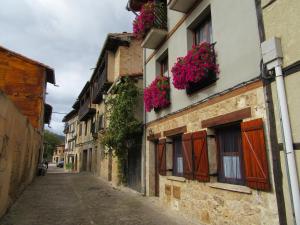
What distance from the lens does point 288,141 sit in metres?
4.14

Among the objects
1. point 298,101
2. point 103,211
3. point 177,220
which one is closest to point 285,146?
point 298,101

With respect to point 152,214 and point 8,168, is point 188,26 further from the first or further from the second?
point 8,168

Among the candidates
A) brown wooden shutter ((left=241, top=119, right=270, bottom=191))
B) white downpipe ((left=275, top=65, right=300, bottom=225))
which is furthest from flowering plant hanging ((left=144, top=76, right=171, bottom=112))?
white downpipe ((left=275, top=65, right=300, bottom=225))

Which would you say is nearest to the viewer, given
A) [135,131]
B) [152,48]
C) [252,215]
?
[252,215]

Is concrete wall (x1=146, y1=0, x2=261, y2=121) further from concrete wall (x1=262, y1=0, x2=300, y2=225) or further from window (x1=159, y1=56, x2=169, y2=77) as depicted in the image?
window (x1=159, y1=56, x2=169, y2=77)

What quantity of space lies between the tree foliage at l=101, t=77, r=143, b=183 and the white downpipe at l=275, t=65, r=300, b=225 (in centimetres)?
767

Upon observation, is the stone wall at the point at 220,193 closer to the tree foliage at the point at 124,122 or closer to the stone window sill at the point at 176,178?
the stone window sill at the point at 176,178

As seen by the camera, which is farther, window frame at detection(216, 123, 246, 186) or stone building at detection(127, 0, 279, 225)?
window frame at detection(216, 123, 246, 186)

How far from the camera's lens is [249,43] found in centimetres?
529

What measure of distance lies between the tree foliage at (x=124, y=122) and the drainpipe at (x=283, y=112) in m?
7.55

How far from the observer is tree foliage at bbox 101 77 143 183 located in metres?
11.7

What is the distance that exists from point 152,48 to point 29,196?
783 centimetres

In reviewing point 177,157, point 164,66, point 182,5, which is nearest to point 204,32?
point 182,5

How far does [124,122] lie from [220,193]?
6.65 m
